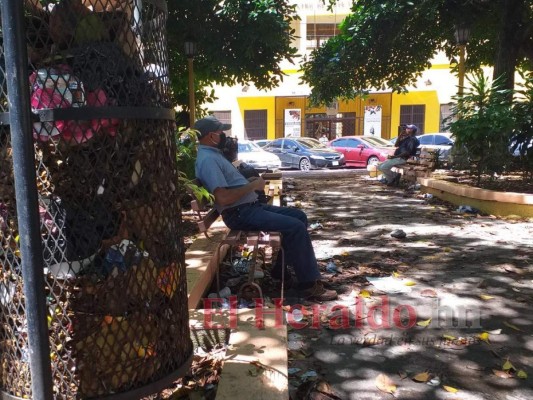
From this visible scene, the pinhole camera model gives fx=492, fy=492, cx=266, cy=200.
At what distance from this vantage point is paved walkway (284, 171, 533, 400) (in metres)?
2.90

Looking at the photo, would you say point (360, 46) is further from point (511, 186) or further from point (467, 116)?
point (511, 186)

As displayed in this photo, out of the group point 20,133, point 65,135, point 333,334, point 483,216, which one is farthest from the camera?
point 483,216

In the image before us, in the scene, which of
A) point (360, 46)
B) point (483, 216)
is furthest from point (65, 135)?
point (360, 46)

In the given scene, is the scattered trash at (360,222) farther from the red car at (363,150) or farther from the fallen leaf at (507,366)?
the red car at (363,150)

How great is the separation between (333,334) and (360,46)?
11.0 meters

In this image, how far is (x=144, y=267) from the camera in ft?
5.75

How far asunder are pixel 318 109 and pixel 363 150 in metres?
9.97

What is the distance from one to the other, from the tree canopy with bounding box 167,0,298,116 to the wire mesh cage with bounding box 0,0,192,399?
24.7ft

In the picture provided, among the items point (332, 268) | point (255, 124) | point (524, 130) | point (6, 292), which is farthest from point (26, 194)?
point (255, 124)

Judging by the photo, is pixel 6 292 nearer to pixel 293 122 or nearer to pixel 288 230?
pixel 288 230

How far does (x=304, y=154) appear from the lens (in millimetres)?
21047

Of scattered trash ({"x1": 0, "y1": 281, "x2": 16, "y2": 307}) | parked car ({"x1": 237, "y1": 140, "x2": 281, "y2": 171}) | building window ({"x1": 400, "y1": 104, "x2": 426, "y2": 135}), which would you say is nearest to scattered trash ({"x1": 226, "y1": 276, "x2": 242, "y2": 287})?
scattered trash ({"x1": 0, "y1": 281, "x2": 16, "y2": 307})

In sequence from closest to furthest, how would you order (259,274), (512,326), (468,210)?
(512,326), (259,274), (468,210)

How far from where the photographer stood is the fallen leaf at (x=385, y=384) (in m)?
2.81
